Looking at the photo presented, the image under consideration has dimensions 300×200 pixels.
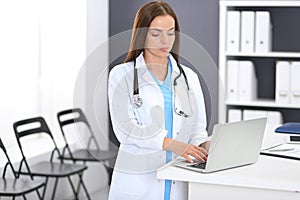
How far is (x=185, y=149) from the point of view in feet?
7.97

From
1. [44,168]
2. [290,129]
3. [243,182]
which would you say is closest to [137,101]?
[243,182]

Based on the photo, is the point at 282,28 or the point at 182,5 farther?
the point at 182,5

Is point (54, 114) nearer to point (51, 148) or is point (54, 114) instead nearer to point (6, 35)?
point (51, 148)

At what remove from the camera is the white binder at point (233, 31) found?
4797 millimetres

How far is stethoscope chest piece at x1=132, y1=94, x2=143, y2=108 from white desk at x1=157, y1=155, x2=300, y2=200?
0.90 ft

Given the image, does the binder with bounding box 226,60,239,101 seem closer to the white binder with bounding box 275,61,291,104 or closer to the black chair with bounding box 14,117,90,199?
the white binder with bounding box 275,61,291,104

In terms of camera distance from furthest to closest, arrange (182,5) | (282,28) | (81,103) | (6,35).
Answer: (182,5), (282,28), (6,35), (81,103)

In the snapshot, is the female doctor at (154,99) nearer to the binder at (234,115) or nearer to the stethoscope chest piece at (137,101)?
the stethoscope chest piece at (137,101)

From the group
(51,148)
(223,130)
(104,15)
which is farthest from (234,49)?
(223,130)

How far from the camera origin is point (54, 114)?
201 inches

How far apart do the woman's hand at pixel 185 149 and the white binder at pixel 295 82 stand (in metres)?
2.39

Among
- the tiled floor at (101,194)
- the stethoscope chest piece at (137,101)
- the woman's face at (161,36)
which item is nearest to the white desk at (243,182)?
the stethoscope chest piece at (137,101)

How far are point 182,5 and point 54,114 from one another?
4.54ft

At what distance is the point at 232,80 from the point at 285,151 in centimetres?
213
